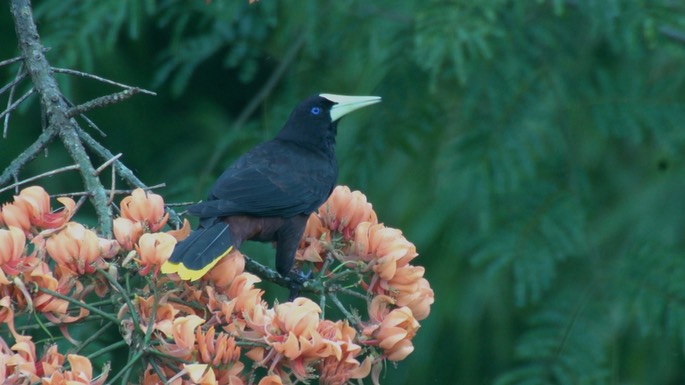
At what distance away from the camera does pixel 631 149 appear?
589 centimetres

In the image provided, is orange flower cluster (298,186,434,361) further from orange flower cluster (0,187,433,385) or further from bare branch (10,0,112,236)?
bare branch (10,0,112,236)

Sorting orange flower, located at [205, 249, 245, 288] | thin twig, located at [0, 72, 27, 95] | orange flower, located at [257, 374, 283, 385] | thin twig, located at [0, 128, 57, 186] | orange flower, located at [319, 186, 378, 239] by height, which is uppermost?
thin twig, located at [0, 72, 27, 95]

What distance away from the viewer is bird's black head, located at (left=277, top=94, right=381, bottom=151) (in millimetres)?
4102

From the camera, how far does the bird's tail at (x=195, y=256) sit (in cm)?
222

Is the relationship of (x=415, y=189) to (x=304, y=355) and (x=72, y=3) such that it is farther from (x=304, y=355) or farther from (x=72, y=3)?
(x=304, y=355)

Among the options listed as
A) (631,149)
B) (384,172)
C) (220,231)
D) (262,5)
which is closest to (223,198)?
(220,231)

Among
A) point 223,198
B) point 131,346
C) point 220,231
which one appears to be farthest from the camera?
point 223,198

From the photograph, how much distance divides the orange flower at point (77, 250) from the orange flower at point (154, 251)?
9cm

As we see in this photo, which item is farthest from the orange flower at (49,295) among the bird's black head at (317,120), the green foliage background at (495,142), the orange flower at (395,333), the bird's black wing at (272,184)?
the green foliage background at (495,142)

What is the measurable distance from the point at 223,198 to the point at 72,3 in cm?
209

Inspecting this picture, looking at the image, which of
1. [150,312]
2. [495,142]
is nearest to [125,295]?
[150,312]

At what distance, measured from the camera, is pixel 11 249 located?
2.12 metres

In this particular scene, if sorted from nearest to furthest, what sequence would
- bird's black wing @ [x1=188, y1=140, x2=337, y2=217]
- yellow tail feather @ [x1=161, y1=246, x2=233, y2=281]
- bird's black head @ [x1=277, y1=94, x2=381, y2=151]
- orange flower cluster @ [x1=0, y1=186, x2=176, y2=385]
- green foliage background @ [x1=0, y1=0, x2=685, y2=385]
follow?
1. orange flower cluster @ [x1=0, y1=186, x2=176, y2=385]
2. yellow tail feather @ [x1=161, y1=246, x2=233, y2=281]
3. bird's black wing @ [x1=188, y1=140, x2=337, y2=217]
4. bird's black head @ [x1=277, y1=94, x2=381, y2=151]
5. green foliage background @ [x1=0, y1=0, x2=685, y2=385]

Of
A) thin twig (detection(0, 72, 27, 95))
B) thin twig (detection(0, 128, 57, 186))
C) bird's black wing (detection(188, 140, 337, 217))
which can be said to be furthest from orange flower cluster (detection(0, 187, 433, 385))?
bird's black wing (detection(188, 140, 337, 217))
